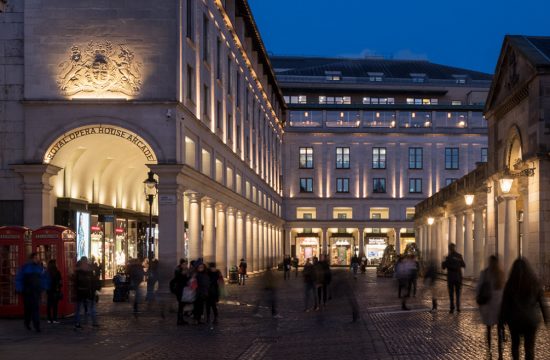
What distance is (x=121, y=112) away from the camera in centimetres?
3653

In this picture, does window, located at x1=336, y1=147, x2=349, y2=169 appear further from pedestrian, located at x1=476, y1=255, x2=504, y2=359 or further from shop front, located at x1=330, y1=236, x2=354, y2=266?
pedestrian, located at x1=476, y1=255, x2=504, y2=359

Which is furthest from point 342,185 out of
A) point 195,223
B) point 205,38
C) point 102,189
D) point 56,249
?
point 56,249

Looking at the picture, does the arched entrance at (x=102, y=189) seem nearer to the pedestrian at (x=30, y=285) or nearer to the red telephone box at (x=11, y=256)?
the red telephone box at (x=11, y=256)

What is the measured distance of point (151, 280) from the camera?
1224 inches

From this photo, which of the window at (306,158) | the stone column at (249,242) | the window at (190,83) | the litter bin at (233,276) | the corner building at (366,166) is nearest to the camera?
the window at (190,83)

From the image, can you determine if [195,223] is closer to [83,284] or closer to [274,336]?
[83,284]

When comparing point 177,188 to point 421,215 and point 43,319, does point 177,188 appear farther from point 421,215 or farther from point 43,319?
point 421,215

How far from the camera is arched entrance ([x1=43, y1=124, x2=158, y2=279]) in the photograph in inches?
1467

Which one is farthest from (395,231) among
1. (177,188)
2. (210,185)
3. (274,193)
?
(177,188)

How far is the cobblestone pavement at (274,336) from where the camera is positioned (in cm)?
1762

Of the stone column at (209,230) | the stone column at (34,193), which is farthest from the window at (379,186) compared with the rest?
the stone column at (34,193)

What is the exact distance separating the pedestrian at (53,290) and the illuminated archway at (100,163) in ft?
39.2

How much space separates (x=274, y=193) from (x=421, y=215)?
2009 centimetres

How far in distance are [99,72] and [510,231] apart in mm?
17604
